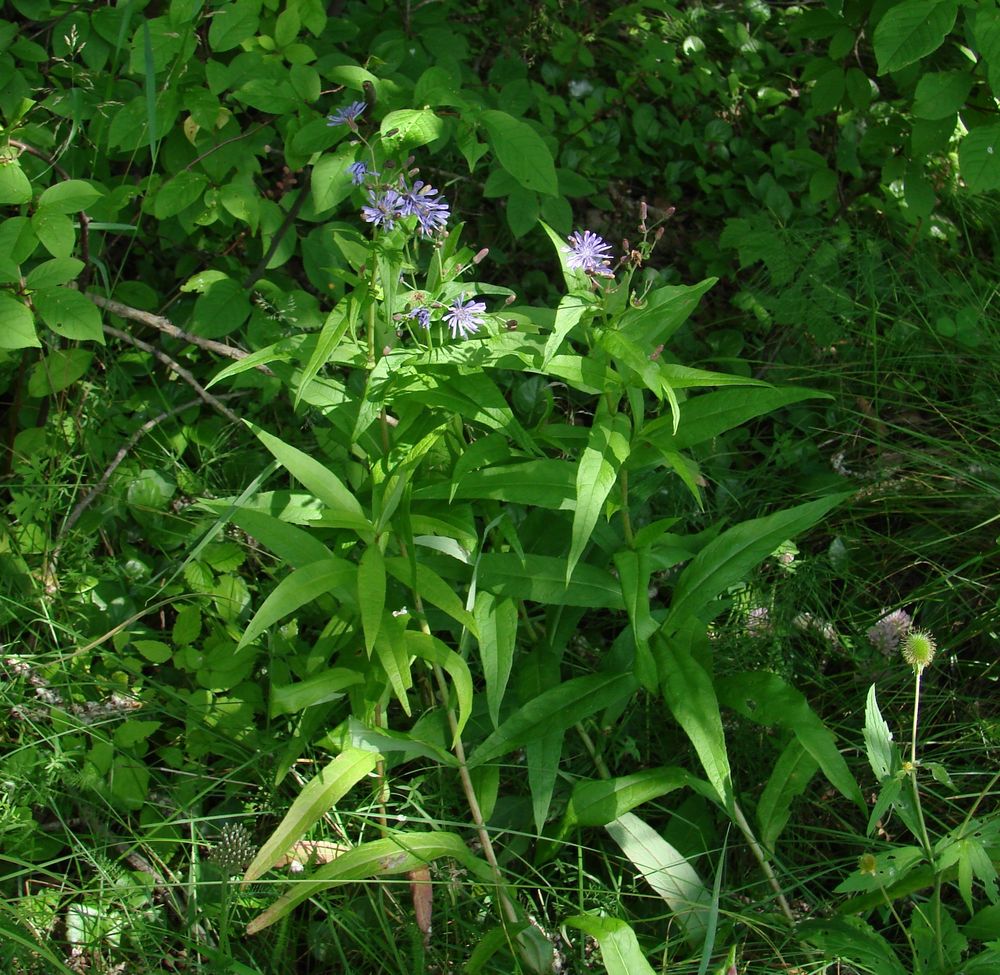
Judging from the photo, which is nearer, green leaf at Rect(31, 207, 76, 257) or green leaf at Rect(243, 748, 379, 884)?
green leaf at Rect(243, 748, 379, 884)

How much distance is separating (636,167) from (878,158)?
0.83m

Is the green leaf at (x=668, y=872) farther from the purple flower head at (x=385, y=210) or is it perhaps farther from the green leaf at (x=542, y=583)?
the purple flower head at (x=385, y=210)

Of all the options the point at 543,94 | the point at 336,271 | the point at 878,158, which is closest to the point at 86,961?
the point at 336,271

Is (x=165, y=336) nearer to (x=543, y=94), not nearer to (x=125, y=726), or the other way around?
(x=125, y=726)

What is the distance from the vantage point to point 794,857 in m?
2.29

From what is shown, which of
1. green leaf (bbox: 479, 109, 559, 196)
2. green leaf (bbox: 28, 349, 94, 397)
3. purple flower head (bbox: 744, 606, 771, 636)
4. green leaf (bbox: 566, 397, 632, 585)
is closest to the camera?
green leaf (bbox: 566, 397, 632, 585)

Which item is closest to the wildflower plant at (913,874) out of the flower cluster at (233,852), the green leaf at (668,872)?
the green leaf at (668,872)

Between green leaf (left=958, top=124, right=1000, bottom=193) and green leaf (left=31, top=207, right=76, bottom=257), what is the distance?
2.13 meters

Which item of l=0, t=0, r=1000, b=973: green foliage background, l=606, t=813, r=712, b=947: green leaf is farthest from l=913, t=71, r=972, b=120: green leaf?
l=606, t=813, r=712, b=947: green leaf

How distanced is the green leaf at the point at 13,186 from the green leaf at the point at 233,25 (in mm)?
547

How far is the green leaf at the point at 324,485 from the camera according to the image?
1.90 meters

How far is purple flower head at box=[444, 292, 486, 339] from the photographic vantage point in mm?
1877

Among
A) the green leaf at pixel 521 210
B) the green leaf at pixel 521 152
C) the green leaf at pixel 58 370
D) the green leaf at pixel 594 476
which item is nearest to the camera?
the green leaf at pixel 594 476

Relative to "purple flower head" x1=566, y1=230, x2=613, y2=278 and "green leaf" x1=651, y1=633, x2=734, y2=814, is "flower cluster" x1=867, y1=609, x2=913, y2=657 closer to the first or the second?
"green leaf" x1=651, y1=633, x2=734, y2=814
